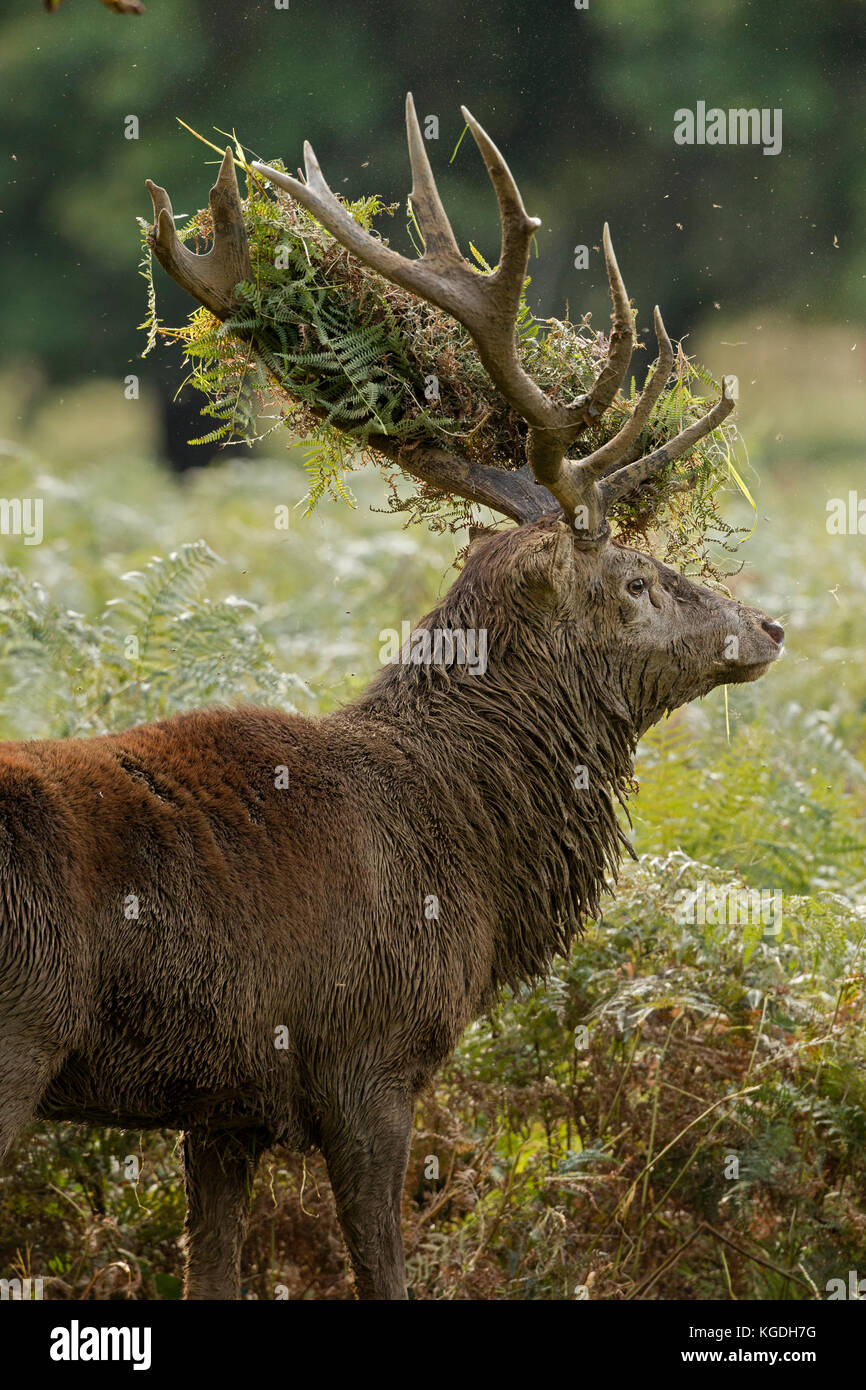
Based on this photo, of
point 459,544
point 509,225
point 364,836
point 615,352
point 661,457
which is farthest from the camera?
point 459,544

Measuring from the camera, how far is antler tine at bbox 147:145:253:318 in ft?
14.5

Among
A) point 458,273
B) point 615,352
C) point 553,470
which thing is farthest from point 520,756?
point 458,273

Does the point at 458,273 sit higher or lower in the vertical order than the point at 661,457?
higher

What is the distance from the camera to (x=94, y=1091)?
12.7ft

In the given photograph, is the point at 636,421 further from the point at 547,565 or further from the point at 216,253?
the point at 216,253

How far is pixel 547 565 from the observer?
4465 mm

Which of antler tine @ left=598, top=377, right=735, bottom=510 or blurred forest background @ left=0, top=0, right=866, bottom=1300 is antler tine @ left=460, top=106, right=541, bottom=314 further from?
blurred forest background @ left=0, top=0, right=866, bottom=1300

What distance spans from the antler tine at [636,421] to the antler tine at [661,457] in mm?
61

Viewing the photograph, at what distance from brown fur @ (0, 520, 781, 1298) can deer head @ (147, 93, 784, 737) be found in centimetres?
1

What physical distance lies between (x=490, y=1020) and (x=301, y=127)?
17.1m

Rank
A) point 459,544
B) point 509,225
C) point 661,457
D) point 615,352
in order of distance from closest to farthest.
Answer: point 509,225 → point 615,352 → point 661,457 → point 459,544

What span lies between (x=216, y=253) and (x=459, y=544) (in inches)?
285

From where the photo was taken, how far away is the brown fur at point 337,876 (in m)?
3.75

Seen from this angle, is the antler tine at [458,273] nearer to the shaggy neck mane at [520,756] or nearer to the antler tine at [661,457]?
the antler tine at [661,457]
